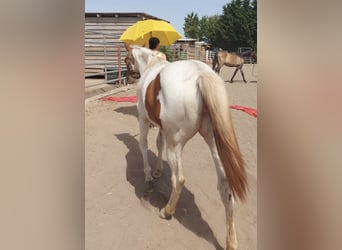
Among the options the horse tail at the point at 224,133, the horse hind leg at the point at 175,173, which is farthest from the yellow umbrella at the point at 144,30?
the horse tail at the point at 224,133

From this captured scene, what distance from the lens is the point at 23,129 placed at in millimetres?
451

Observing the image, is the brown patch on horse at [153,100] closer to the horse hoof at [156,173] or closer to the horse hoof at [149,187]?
the horse hoof at [149,187]

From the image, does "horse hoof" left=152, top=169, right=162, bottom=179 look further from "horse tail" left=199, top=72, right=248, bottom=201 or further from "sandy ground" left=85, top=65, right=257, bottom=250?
"horse tail" left=199, top=72, right=248, bottom=201

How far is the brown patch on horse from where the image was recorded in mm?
2231

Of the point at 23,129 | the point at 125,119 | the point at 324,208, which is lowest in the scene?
the point at 125,119

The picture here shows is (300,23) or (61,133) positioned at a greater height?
(300,23)

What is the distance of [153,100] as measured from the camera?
2287 millimetres

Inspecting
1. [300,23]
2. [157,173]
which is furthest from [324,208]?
[157,173]

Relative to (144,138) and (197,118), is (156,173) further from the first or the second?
(197,118)

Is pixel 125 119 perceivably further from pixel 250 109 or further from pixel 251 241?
pixel 251 241

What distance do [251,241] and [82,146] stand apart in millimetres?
1862

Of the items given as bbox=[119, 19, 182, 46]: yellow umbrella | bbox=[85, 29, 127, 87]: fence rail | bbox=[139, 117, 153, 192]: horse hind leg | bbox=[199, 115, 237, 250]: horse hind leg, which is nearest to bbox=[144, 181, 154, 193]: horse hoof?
bbox=[139, 117, 153, 192]: horse hind leg

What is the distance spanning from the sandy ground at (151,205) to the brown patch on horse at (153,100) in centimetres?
75

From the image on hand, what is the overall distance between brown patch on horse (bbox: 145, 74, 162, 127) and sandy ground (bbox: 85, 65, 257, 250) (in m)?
0.75
